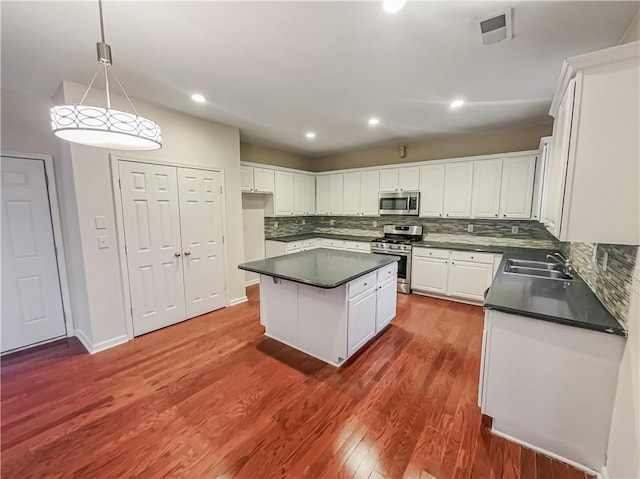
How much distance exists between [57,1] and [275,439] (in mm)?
2971

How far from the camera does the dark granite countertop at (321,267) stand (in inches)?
88.6

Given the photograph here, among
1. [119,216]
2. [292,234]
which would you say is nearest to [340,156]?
[292,234]

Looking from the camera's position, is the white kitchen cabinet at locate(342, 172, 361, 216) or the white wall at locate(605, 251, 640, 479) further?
the white kitchen cabinet at locate(342, 172, 361, 216)

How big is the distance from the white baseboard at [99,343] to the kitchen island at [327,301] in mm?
1579

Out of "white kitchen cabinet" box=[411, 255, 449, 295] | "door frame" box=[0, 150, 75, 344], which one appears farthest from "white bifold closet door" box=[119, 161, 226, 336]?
"white kitchen cabinet" box=[411, 255, 449, 295]

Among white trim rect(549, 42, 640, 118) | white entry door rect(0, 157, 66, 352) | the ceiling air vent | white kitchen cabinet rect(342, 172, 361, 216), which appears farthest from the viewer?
white kitchen cabinet rect(342, 172, 361, 216)

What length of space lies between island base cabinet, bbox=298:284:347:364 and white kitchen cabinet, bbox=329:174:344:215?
10.9ft

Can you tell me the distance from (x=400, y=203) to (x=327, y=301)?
9.78 ft

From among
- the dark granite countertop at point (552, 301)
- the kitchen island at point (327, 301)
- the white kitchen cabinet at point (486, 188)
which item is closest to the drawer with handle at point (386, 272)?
the kitchen island at point (327, 301)

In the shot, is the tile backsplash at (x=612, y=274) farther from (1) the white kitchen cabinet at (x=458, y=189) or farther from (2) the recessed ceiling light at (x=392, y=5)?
(1) the white kitchen cabinet at (x=458, y=189)

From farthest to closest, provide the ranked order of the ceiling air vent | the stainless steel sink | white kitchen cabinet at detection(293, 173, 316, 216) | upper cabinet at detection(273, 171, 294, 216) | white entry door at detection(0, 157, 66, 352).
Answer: white kitchen cabinet at detection(293, 173, 316, 216) < upper cabinet at detection(273, 171, 294, 216) < white entry door at detection(0, 157, 66, 352) < the stainless steel sink < the ceiling air vent

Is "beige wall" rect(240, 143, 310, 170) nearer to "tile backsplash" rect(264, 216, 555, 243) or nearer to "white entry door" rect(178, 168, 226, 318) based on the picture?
"tile backsplash" rect(264, 216, 555, 243)

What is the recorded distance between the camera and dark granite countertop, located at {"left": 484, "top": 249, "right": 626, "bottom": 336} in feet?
4.85

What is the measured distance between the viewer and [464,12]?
1.59 meters
